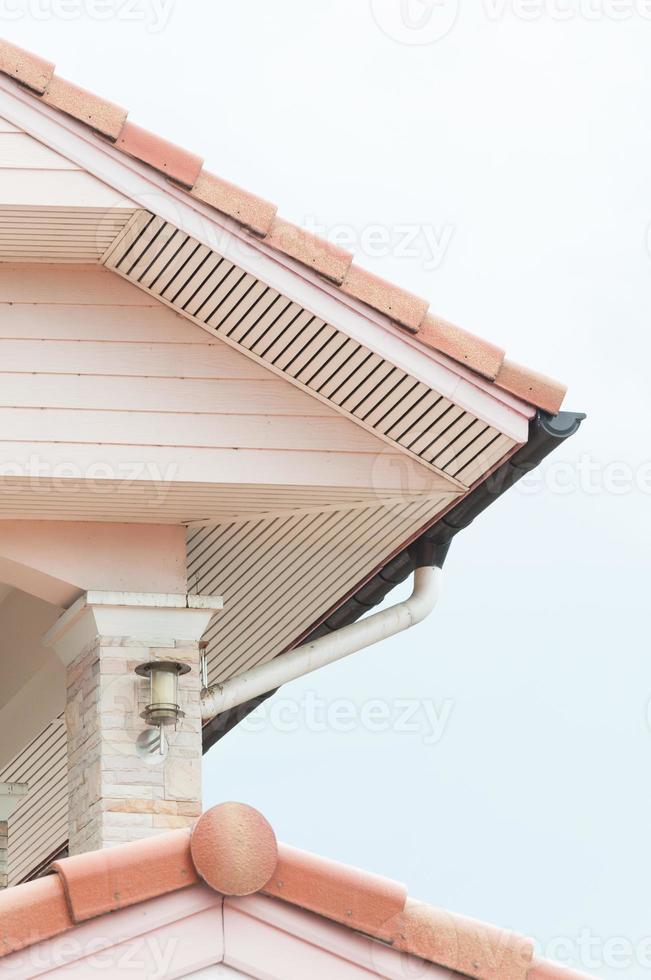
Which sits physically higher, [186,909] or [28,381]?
[28,381]

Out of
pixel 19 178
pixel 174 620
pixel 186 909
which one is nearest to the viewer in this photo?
pixel 186 909

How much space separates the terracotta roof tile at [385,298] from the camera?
768 cm

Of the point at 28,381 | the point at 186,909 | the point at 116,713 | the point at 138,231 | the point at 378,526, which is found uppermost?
the point at 138,231

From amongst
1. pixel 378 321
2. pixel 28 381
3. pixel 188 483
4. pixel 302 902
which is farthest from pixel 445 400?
pixel 302 902

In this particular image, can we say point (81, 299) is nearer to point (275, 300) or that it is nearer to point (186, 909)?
point (275, 300)

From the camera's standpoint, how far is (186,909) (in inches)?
167

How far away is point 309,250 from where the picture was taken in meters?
7.66

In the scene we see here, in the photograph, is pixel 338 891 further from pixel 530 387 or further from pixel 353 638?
pixel 353 638

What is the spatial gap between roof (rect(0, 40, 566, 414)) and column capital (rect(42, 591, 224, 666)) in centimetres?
152

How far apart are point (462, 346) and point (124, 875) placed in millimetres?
3970

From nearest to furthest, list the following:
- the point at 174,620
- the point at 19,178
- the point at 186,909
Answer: the point at 186,909 → the point at 19,178 → the point at 174,620

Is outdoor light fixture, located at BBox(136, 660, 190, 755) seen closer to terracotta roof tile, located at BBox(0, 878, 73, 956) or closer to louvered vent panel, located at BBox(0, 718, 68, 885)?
louvered vent panel, located at BBox(0, 718, 68, 885)

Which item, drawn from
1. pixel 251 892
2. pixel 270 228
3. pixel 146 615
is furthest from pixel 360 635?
pixel 251 892

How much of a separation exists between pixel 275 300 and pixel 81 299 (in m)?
0.87
